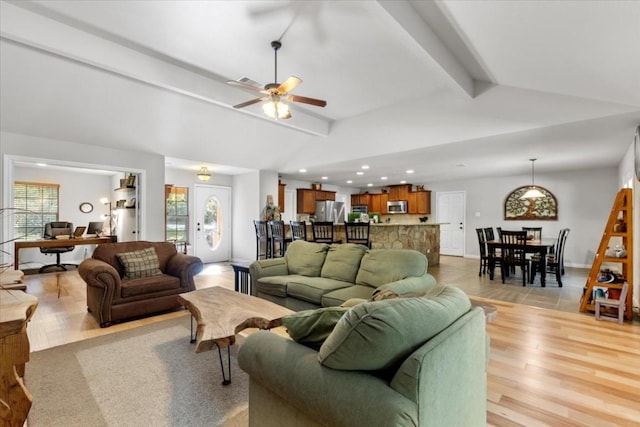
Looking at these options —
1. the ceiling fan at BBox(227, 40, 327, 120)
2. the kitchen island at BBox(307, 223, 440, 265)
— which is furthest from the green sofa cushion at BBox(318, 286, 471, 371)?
the kitchen island at BBox(307, 223, 440, 265)

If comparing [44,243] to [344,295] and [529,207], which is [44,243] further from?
[529,207]

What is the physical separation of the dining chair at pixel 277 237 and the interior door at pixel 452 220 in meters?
5.42

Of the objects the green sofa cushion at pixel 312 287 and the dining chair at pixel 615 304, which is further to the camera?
the dining chair at pixel 615 304

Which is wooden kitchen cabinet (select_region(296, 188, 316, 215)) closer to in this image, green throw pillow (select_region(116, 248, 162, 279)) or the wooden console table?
green throw pillow (select_region(116, 248, 162, 279))

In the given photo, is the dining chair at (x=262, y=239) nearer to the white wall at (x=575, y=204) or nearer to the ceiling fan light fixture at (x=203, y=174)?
the ceiling fan light fixture at (x=203, y=174)

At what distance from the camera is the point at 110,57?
3273mm

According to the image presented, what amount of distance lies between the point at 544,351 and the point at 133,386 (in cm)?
339

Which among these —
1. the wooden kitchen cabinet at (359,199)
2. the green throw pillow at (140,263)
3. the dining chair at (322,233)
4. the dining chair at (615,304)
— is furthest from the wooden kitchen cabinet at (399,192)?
the green throw pillow at (140,263)

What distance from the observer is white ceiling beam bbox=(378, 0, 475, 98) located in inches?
94.3

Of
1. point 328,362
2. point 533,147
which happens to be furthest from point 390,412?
point 533,147

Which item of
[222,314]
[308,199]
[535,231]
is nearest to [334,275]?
[222,314]

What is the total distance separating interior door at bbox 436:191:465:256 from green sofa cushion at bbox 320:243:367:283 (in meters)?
6.50

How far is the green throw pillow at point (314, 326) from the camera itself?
1.38 m

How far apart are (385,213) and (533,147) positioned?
234 inches
